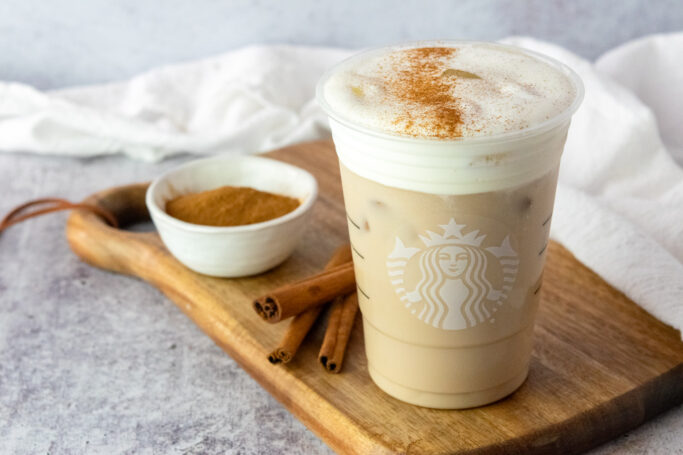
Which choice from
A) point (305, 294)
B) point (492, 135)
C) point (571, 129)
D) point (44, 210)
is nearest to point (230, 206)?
point (305, 294)

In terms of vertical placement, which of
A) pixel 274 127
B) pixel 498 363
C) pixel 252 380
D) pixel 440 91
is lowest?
pixel 274 127

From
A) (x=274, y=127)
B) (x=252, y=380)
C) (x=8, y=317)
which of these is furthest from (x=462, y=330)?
(x=274, y=127)

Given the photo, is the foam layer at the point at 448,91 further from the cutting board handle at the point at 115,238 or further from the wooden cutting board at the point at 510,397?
the cutting board handle at the point at 115,238

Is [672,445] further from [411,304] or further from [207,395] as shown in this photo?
[207,395]

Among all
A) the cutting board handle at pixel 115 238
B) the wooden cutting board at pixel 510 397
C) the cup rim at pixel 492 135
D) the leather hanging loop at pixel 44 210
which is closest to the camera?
the cup rim at pixel 492 135

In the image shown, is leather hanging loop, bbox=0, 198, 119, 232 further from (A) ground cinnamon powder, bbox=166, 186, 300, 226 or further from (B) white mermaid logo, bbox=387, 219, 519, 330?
(B) white mermaid logo, bbox=387, 219, 519, 330

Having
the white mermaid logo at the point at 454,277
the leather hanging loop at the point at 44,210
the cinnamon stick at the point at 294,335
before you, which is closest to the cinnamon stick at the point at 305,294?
the cinnamon stick at the point at 294,335
